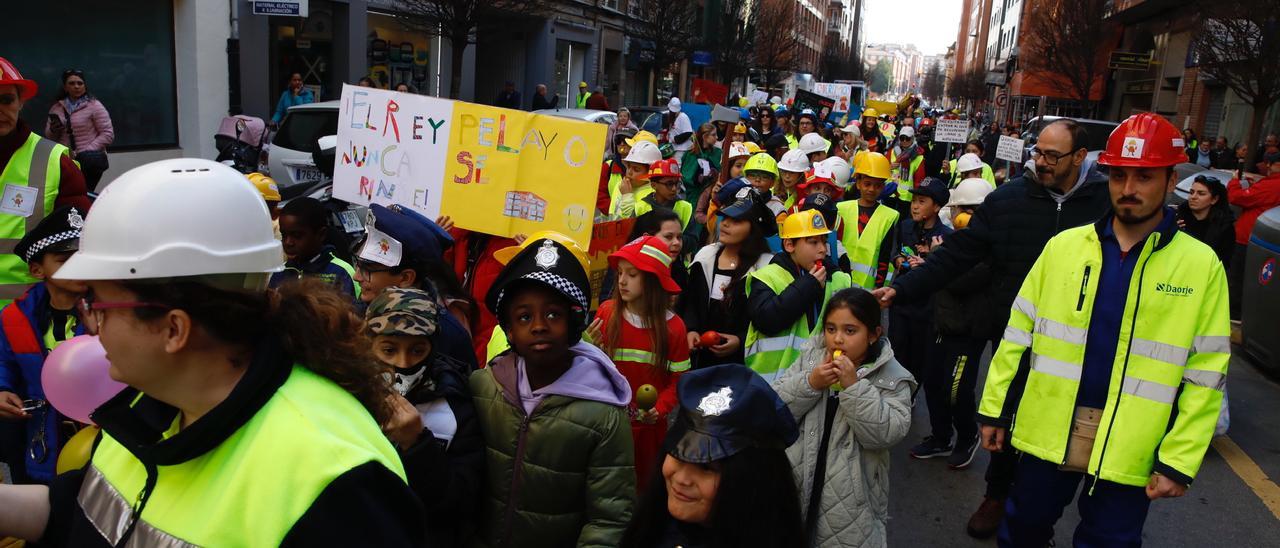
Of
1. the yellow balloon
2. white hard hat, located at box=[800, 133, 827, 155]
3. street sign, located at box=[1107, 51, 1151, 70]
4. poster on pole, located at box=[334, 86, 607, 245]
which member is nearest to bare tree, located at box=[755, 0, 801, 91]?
street sign, located at box=[1107, 51, 1151, 70]

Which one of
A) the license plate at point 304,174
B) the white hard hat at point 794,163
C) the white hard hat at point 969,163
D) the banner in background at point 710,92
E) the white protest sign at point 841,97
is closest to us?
the white hard hat at point 794,163

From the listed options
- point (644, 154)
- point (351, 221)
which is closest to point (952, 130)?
point (644, 154)

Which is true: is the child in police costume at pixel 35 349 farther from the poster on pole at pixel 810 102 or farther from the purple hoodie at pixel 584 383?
the poster on pole at pixel 810 102

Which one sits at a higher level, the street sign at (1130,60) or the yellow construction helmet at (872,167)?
the street sign at (1130,60)

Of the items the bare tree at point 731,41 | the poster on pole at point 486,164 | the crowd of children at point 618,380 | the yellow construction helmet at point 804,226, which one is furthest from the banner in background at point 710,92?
the bare tree at point 731,41

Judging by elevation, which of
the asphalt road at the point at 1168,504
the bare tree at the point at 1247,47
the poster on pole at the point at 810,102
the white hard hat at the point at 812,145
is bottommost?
the asphalt road at the point at 1168,504

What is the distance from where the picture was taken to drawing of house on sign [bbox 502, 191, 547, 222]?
222 inches

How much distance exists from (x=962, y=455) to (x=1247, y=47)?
1492cm

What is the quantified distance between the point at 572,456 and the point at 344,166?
393 centimetres

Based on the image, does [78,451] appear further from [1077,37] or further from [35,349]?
[1077,37]

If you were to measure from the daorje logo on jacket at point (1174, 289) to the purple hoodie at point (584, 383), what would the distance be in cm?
200

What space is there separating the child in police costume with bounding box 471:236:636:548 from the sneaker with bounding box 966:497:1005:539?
8.88ft

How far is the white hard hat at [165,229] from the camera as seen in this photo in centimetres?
151

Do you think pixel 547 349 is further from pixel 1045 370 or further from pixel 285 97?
pixel 285 97
